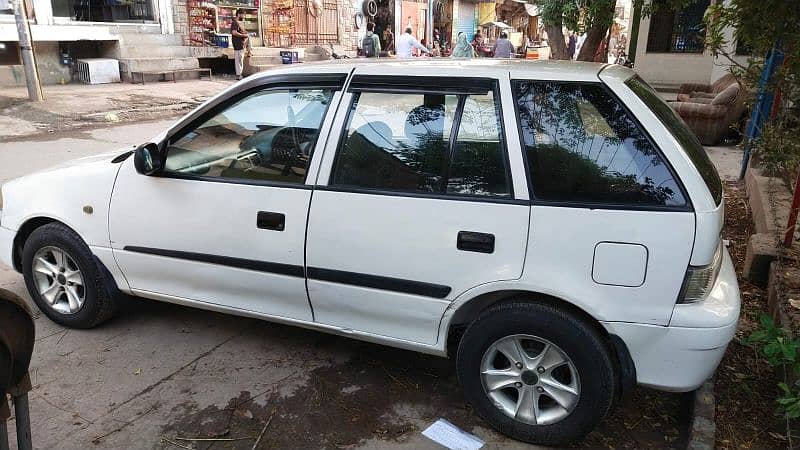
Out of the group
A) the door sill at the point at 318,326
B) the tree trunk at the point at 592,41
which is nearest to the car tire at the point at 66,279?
the door sill at the point at 318,326

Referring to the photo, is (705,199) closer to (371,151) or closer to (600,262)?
(600,262)

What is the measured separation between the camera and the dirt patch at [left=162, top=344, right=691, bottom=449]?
2.91 meters

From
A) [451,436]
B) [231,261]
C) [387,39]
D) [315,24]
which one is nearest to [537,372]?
[451,436]

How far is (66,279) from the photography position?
378cm

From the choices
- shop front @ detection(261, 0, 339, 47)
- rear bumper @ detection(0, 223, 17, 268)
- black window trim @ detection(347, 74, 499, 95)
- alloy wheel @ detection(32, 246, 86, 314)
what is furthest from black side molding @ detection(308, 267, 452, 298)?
shop front @ detection(261, 0, 339, 47)

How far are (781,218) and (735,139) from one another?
659cm

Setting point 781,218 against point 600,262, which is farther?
point 781,218

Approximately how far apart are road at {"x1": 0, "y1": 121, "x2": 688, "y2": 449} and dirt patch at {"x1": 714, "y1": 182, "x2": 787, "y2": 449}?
0.68ft

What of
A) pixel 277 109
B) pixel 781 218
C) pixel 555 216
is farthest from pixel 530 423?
pixel 781 218

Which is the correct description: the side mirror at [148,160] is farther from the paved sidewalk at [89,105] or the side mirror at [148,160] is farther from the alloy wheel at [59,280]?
the paved sidewalk at [89,105]

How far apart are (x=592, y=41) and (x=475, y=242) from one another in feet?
18.0

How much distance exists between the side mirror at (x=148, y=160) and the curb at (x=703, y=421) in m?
3.05

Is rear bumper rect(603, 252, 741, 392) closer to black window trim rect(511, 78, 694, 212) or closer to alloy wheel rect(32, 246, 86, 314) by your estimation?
black window trim rect(511, 78, 694, 212)

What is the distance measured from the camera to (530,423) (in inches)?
111
